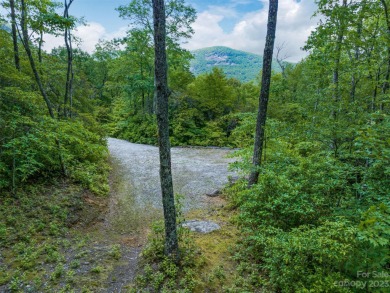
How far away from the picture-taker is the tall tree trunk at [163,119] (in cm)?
365

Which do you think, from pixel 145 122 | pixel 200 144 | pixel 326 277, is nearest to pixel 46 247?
pixel 326 277

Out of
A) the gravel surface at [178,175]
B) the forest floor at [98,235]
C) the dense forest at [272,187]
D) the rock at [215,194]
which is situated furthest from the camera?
the rock at [215,194]

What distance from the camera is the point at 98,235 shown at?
578 centimetres

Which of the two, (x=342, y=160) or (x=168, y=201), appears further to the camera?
(x=342, y=160)

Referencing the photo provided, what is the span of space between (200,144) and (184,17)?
964 cm

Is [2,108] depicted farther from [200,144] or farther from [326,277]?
[200,144]

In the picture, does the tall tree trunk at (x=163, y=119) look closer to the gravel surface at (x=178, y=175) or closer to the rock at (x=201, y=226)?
the rock at (x=201, y=226)

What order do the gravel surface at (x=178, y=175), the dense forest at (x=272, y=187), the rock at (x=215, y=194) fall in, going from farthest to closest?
the rock at (x=215, y=194), the gravel surface at (x=178, y=175), the dense forest at (x=272, y=187)

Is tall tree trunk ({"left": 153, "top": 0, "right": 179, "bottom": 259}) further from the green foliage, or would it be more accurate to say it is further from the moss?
the moss

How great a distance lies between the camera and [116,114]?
79.6 feet

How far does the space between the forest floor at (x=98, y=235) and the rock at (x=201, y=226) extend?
19cm

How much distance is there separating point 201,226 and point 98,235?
2665 mm

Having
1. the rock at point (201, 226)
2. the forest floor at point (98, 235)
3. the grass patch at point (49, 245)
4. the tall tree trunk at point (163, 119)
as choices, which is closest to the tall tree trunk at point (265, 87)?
the rock at point (201, 226)

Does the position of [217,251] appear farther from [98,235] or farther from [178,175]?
[178,175]
